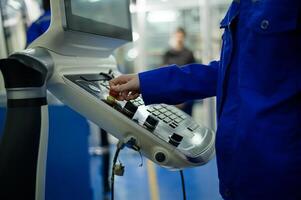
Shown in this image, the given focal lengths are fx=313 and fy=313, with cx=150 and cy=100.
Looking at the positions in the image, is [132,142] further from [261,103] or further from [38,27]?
[38,27]

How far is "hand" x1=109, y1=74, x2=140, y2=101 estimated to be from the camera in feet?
2.76

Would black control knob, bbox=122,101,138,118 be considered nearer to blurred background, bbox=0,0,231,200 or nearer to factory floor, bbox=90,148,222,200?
blurred background, bbox=0,0,231,200

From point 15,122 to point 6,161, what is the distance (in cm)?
9

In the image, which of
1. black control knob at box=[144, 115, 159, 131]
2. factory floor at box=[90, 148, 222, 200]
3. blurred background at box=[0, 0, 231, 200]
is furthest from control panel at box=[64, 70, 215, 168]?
factory floor at box=[90, 148, 222, 200]

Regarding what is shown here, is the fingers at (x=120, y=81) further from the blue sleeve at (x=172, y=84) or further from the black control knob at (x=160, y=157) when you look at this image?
the black control knob at (x=160, y=157)

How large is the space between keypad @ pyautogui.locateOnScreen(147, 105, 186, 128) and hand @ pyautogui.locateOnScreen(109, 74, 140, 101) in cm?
12

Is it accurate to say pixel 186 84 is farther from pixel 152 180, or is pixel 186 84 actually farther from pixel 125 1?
pixel 152 180

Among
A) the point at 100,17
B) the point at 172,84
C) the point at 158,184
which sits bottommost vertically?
the point at 158,184

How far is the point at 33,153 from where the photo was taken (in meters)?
0.71

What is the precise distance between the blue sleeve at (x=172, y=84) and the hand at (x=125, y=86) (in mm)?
16

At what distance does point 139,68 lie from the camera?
4.47m

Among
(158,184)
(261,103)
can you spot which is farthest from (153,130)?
(158,184)

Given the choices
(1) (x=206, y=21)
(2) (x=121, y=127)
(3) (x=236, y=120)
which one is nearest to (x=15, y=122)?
(2) (x=121, y=127)

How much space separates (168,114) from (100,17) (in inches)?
14.6
